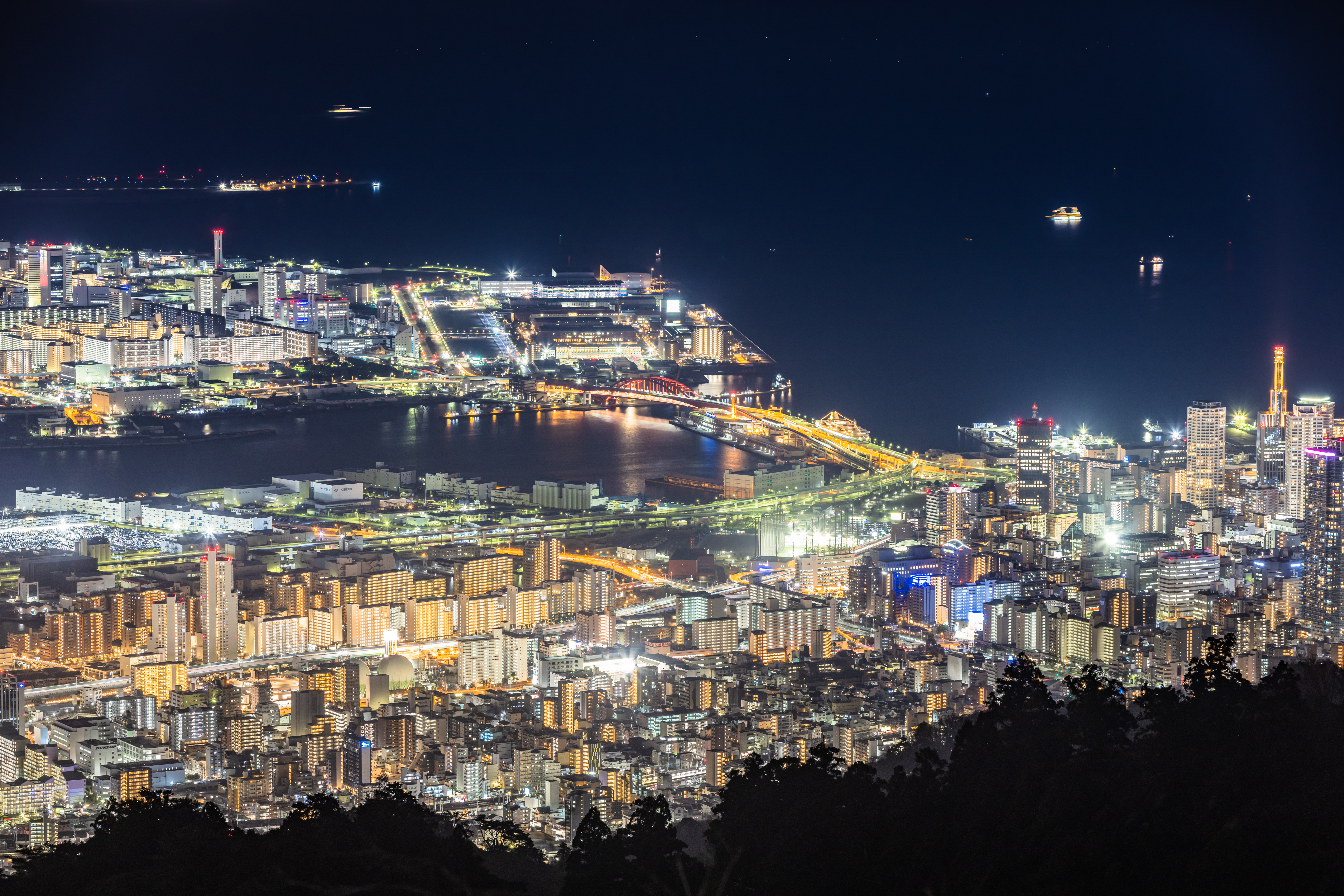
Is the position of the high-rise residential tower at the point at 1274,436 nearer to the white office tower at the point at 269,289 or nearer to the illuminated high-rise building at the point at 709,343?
the illuminated high-rise building at the point at 709,343

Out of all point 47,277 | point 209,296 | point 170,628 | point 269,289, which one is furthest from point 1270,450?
point 47,277


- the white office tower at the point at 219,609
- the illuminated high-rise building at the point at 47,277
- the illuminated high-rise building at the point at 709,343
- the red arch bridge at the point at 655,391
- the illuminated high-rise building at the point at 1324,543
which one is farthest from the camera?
the illuminated high-rise building at the point at 47,277

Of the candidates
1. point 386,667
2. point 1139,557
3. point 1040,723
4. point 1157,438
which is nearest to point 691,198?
point 1157,438

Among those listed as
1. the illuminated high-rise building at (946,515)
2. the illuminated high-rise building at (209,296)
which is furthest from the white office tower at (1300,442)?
the illuminated high-rise building at (209,296)

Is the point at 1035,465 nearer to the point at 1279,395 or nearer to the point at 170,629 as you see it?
the point at 1279,395

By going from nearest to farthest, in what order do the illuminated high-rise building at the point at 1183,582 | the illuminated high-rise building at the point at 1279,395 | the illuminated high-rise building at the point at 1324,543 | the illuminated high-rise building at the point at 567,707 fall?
1. the illuminated high-rise building at the point at 567,707
2. the illuminated high-rise building at the point at 1324,543
3. the illuminated high-rise building at the point at 1183,582
4. the illuminated high-rise building at the point at 1279,395
